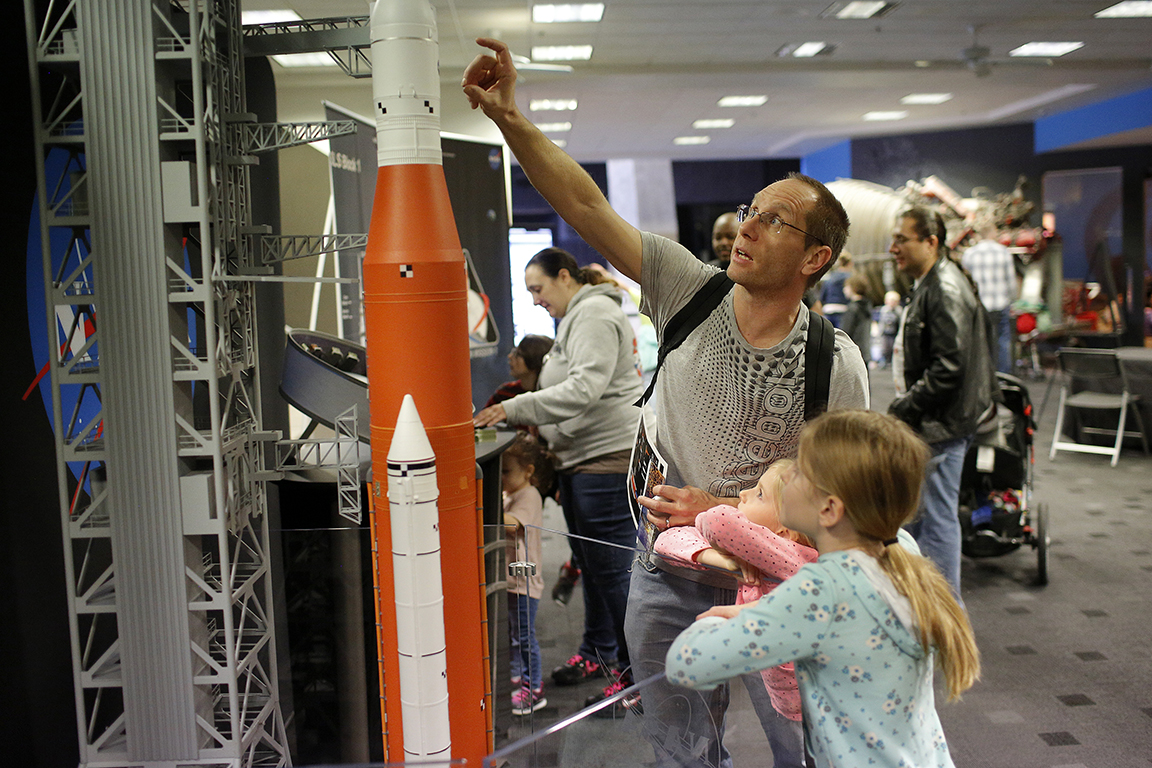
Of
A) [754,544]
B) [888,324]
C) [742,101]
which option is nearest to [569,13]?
[742,101]

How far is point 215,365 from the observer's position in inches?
83.4

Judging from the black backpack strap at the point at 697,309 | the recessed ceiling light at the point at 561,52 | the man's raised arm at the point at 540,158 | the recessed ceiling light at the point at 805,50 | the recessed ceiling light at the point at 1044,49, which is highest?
the recessed ceiling light at the point at 1044,49

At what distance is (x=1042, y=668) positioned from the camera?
12.0 ft

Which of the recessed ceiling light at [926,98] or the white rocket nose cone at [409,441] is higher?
the recessed ceiling light at [926,98]

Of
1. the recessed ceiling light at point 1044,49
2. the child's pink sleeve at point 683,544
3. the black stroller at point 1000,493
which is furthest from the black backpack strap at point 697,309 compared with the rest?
the recessed ceiling light at point 1044,49

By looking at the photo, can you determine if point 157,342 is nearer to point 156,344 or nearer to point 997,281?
point 156,344

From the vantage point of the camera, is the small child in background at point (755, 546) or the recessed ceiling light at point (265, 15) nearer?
the small child in background at point (755, 546)

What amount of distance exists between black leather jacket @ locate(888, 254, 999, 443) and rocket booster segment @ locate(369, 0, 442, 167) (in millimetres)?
2798

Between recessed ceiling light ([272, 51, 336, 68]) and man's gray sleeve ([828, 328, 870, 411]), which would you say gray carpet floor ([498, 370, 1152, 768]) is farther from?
recessed ceiling light ([272, 51, 336, 68])

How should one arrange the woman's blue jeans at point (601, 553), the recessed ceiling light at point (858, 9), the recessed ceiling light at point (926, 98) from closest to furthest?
1. the woman's blue jeans at point (601, 553)
2. the recessed ceiling light at point (858, 9)
3. the recessed ceiling light at point (926, 98)

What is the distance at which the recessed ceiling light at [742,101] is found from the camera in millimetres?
11414

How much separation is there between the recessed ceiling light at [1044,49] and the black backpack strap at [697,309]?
9.08m

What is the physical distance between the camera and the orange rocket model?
1.74 meters

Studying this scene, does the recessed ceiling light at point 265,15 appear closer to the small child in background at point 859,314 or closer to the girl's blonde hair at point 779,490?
the small child in background at point 859,314
